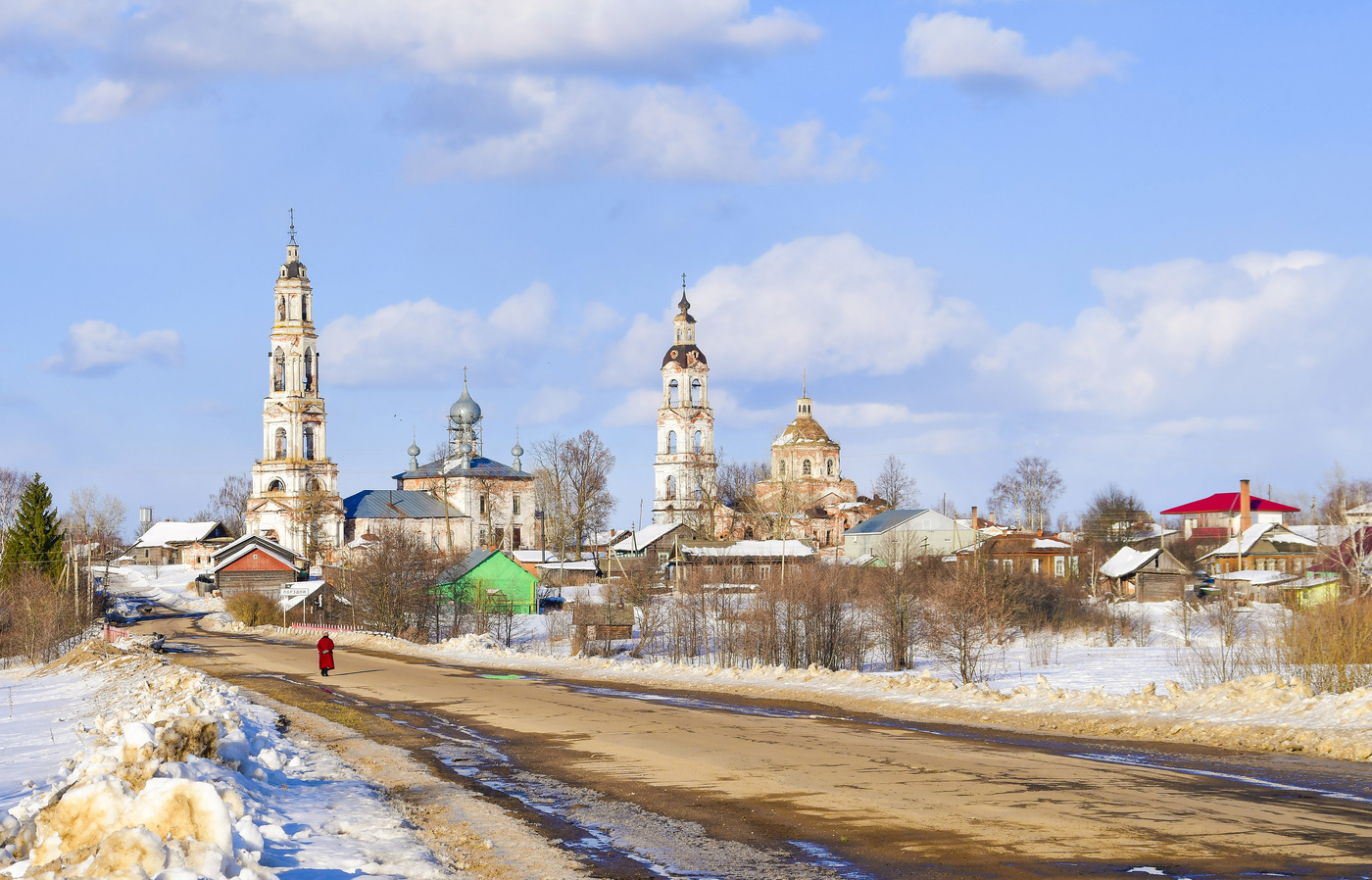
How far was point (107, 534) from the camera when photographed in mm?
149875

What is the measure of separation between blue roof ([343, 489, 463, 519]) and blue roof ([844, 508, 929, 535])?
3428 cm

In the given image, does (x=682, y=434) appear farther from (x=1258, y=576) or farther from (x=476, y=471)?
(x=1258, y=576)

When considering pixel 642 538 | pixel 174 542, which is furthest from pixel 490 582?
pixel 174 542

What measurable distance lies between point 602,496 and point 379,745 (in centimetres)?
9670

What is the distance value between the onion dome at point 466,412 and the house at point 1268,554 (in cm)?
7412

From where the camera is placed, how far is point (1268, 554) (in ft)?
276

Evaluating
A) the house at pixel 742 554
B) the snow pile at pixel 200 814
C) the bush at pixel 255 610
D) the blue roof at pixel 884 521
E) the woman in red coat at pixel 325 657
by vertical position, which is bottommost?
→ the bush at pixel 255 610

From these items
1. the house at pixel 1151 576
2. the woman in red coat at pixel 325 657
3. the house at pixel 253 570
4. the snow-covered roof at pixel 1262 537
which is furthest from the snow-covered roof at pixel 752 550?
the woman in red coat at pixel 325 657

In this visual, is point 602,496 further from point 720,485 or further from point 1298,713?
point 1298,713

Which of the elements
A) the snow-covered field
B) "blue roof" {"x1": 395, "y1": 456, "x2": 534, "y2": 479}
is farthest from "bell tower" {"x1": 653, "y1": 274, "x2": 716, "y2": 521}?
the snow-covered field

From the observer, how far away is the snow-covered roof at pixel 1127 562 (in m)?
76.5

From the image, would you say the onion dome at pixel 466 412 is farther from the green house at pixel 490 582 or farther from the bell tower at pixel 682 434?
the green house at pixel 490 582

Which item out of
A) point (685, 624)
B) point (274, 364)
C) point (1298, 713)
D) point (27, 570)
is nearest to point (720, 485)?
point (274, 364)

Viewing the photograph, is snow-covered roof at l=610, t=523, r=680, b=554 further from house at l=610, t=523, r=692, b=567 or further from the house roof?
the house roof
